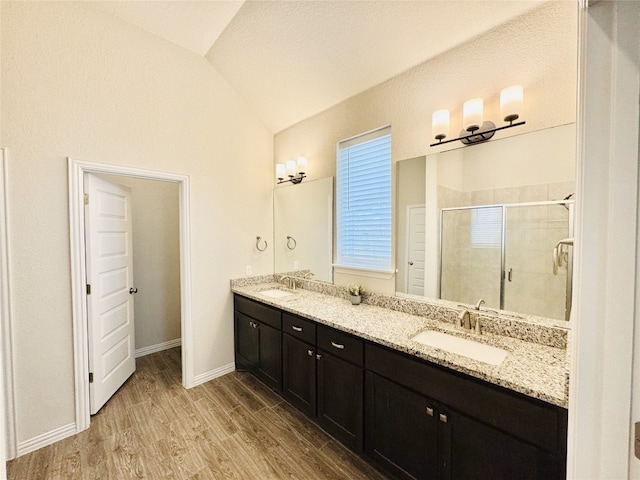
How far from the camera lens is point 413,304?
206 centimetres

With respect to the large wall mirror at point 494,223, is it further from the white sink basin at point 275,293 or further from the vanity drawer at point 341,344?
the white sink basin at point 275,293

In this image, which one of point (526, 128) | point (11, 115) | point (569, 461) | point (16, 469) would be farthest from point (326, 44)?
point (16, 469)

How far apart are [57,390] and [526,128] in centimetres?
371

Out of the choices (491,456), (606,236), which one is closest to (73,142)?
(606,236)

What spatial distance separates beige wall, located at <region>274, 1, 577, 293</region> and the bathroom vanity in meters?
0.66

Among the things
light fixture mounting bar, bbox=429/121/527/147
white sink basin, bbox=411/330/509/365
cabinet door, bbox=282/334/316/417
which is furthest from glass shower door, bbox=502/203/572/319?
cabinet door, bbox=282/334/316/417

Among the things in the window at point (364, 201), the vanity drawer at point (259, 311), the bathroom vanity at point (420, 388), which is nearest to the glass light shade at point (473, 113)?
the window at point (364, 201)

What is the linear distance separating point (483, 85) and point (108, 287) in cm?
339

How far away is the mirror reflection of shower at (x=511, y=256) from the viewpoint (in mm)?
1489

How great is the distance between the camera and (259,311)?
262cm

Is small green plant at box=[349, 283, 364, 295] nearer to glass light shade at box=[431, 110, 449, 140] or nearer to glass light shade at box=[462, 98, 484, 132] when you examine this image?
glass light shade at box=[431, 110, 449, 140]

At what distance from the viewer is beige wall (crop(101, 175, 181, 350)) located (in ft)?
11.2

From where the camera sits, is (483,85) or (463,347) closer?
(463,347)

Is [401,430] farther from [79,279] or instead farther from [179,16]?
[179,16]
